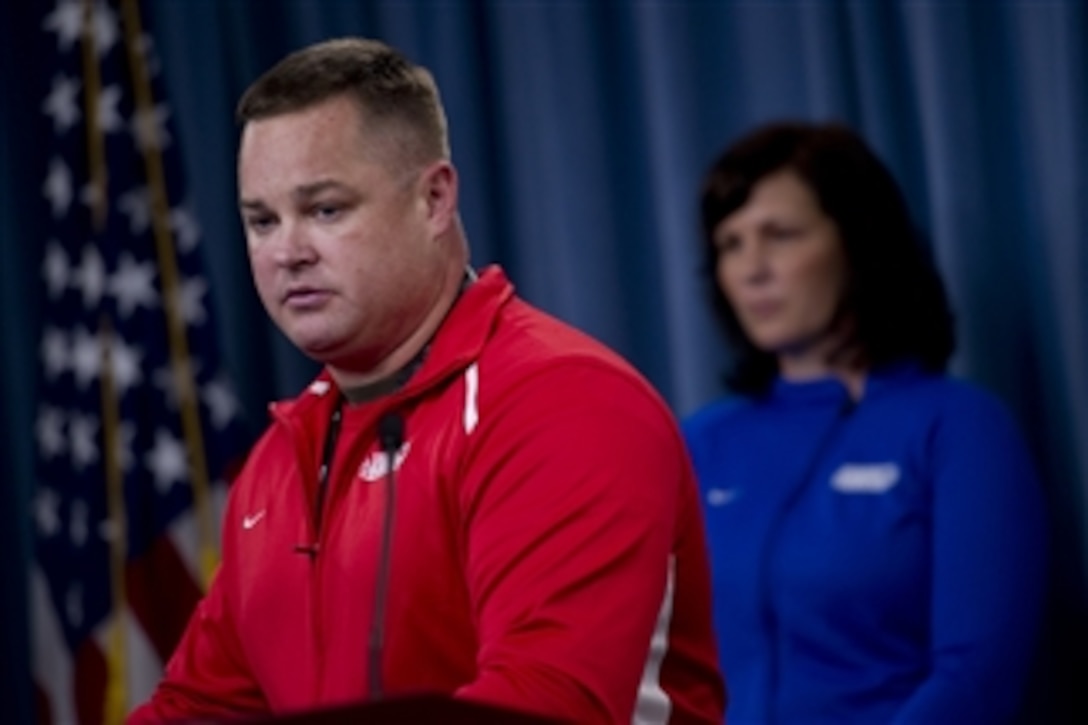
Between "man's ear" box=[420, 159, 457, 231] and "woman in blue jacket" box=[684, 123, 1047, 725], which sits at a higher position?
"man's ear" box=[420, 159, 457, 231]

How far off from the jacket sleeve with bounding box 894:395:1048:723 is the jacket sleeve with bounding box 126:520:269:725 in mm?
1104

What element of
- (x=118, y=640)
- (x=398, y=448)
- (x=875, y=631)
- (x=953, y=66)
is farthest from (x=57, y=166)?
(x=398, y=448)

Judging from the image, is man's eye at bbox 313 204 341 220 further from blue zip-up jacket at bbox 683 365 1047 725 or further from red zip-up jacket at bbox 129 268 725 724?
blue zip-up jacket at bbox 683 365 1047 725

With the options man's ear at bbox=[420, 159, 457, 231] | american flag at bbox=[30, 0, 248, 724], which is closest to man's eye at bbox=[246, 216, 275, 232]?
man's ear at bbox=[420, 159, 457, 231]

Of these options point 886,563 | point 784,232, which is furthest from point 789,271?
point 886,563

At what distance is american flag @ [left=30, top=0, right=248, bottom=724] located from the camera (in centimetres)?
395

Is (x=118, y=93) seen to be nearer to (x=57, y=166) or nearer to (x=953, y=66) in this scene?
(x=57, y=166)

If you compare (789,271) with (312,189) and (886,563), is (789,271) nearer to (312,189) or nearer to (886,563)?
(886,563)

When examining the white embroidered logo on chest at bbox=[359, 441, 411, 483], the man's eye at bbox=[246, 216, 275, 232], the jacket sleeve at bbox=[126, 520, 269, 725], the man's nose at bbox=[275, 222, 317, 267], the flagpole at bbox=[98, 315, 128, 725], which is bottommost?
the flagpole at bbox=[98, 315, 128, 725]

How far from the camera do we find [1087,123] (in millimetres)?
3229

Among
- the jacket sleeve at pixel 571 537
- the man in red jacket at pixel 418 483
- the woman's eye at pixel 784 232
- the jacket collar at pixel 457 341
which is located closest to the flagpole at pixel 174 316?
the woman's eye at pixel 784 232

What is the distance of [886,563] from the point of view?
2.82 metres

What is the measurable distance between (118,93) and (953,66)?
5.75 feet

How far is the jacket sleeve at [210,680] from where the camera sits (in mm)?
1979
